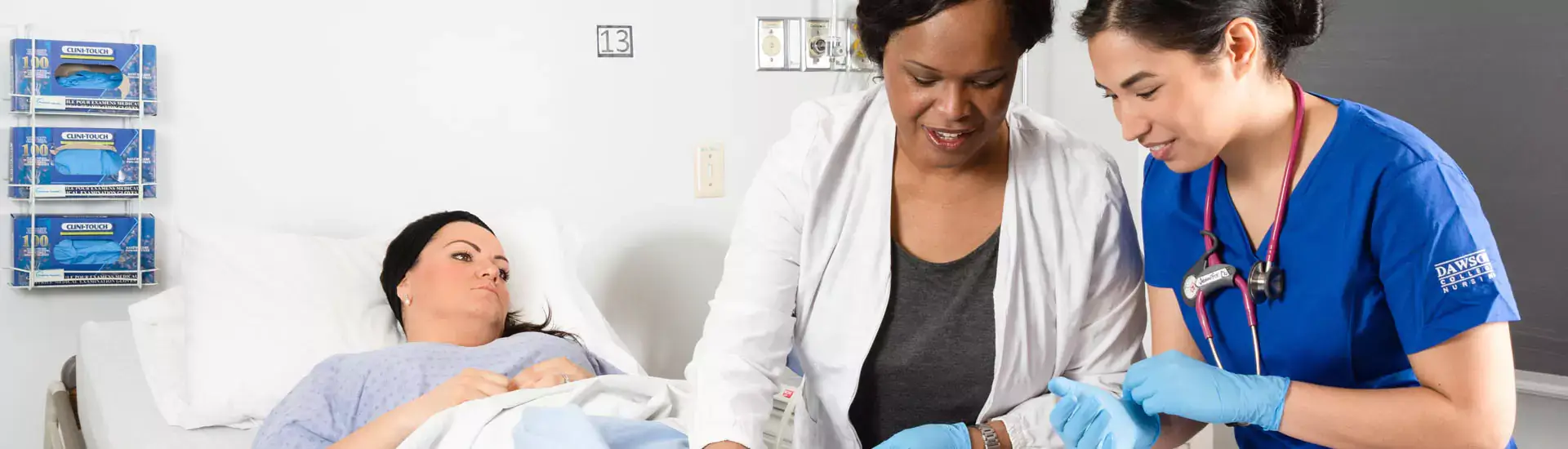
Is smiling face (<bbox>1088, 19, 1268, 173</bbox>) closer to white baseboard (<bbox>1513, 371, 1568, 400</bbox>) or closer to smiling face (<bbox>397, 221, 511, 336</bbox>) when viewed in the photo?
white baseboard (<bbox>1513, 371, 1568, 400</bbox>)

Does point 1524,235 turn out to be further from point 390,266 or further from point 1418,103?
point 390,266

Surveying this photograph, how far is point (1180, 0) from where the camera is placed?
97 cm

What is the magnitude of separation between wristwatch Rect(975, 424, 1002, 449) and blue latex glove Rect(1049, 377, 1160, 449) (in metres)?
0.11

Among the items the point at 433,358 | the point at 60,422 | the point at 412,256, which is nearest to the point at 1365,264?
the point at 433,358

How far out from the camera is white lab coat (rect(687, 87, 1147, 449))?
1.23 meters

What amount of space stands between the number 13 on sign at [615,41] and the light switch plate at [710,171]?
0.94ft

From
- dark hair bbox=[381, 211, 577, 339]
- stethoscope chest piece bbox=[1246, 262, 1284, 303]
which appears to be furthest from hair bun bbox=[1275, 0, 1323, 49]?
dark hair bbox=[381, 211, 577, 339]

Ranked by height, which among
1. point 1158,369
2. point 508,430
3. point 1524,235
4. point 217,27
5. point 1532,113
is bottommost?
point 508,430

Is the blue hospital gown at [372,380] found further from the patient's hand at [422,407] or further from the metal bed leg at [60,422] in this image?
the metal bed leg at [60,422]

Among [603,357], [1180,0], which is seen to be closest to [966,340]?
[1180,0]

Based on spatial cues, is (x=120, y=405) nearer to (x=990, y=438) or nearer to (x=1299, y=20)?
(x=990, y=438)

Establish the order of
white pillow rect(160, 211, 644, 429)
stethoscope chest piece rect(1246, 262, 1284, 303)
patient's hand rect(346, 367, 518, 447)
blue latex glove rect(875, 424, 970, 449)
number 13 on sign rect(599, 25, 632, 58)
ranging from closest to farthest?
1. stethoscope chest piece rect(1246, 262, 1284, 303)
2. blue latex glove rect(875, 424, 970, 449)
3. patient's hand rect(346, 367, 518, 447)
4. white pillow rect(160, 211, 644, 429)
5. number 13 on sign rect(599, 25, 632, 58)

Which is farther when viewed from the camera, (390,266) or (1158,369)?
(390,266)

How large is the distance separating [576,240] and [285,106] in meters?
0.63
